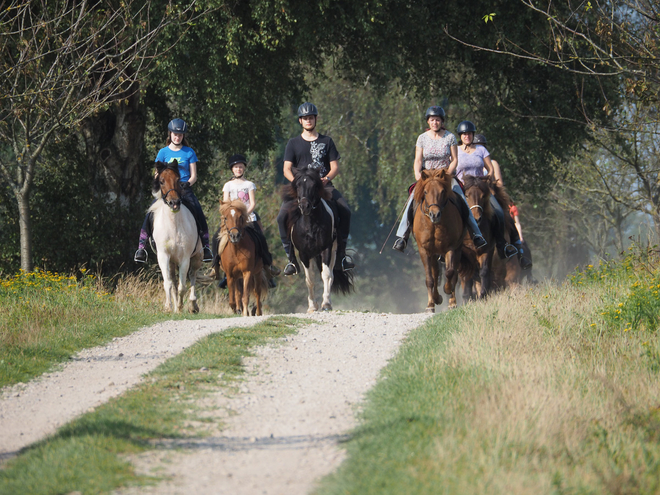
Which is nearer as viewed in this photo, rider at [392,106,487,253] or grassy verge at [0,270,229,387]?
grassy verge at [0,270,229,387]

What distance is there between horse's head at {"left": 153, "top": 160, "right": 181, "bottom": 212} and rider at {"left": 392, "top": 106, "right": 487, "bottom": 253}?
135 inches

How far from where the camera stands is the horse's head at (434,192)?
12.3m

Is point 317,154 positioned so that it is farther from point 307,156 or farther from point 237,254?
point 237,254

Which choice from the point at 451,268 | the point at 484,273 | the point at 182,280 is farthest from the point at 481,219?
the point at 182,280

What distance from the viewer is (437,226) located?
12.7m

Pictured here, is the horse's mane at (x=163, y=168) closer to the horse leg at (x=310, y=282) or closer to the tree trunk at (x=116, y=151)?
the horse leg at (x=310, y=282)

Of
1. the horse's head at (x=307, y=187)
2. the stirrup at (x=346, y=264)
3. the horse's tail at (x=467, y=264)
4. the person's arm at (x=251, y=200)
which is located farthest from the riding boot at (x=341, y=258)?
the person's arm at (x=251, y=200)

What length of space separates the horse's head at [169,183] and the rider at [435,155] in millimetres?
3431

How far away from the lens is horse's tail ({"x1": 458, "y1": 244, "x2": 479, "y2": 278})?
1387 cm

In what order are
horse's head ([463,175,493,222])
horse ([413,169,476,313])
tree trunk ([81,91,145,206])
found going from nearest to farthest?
1. horse ([413,169,476,313])
2. horse's head ([463,175,493,222])
3. tree trunk ([81,91,145,206])

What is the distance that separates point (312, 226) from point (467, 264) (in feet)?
9.00

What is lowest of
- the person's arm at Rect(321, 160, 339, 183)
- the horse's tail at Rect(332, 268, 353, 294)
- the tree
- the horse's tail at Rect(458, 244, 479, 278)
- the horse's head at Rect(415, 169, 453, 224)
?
the horse's tail at Rect(332, 268, 353, 294)

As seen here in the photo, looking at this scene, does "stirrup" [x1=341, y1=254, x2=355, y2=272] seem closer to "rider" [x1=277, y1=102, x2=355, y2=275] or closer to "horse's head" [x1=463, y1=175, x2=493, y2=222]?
"rider" [x1=277, y1=102, x2=355, y2=275]

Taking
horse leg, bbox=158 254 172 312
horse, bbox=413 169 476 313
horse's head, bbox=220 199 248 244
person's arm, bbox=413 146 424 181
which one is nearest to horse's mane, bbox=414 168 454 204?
horse, bbox=413 169 476 313
